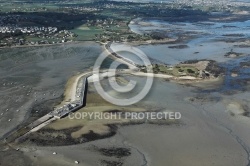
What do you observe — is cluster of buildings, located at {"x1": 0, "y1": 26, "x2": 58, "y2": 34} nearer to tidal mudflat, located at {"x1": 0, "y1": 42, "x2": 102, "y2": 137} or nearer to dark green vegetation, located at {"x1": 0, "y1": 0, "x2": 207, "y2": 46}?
dark green vegetation, located at {"x1": 0, "y1": 0, "x2": 207, "y2": 46}

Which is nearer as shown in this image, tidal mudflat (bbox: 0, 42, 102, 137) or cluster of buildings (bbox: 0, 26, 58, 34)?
tidal mudflat (bbox: 0, 42, 102, 137)

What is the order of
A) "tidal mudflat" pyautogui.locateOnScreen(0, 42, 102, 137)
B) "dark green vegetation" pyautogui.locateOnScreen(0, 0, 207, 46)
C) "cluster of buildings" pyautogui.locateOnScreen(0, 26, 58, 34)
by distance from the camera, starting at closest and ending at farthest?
"tidal mudflat" pyautogui.locateOnScreen(0, 42, 102, 137) < "dark green vegetation" pyautogui.locateOnScreen(0, 0, 207, 46) < "cluster of buildings" pyautogui.locateOnScreen(0, 26, 58, 34)

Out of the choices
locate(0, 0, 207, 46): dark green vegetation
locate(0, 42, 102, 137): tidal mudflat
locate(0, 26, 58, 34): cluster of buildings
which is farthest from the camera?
locate(0, 26, 58, 34): cluster of buildings

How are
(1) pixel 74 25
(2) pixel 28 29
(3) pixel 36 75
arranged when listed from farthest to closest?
A: (1) pixel 74 25 < (2) pixel 28 29 < (3) pixel 36 75

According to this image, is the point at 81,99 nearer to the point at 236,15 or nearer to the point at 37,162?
the point at 37,162

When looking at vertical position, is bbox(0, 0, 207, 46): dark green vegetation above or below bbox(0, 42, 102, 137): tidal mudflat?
below

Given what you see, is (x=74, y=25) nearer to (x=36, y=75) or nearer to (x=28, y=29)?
(x=28, y=29)

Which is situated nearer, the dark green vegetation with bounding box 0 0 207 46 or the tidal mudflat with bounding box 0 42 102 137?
the tidal mudflat with bounding box 0 42 102 137

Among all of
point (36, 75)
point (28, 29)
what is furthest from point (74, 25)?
point (36, 75)

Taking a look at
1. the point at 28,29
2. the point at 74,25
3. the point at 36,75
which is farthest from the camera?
the point at 74,25

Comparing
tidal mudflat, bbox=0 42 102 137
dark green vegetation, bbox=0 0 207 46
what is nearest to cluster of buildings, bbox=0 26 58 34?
dark green vegetation, bbox=0 0 207 46

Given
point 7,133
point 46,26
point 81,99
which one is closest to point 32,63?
point 81,99
